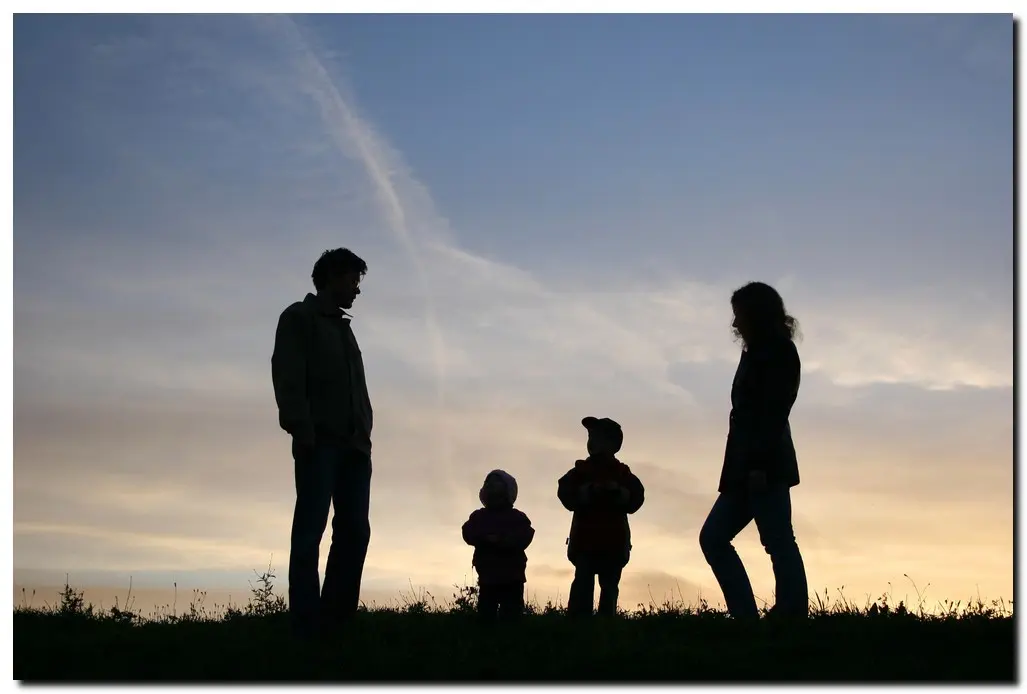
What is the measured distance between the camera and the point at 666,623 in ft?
30.1

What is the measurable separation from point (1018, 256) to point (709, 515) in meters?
3.14

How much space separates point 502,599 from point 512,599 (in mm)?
91

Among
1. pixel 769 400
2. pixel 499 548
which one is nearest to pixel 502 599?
pixel 499 548

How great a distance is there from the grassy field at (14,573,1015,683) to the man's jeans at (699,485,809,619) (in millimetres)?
231

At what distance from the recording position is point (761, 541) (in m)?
8.90

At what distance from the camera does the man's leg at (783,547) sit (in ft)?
28.8

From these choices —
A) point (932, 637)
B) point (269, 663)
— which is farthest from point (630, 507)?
point (269, 663)

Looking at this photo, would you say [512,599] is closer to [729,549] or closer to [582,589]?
[582,589]

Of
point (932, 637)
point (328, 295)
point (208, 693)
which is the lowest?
point (208, 693)

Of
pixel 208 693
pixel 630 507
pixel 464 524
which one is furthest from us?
pixel 630 507

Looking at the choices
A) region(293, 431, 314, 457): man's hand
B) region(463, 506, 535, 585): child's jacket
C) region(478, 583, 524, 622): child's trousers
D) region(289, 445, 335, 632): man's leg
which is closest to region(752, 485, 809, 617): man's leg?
region(463, 506, 535, 585): child's jacket

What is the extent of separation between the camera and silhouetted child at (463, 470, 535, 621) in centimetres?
973

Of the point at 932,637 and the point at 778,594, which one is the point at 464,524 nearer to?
the point at 778,594

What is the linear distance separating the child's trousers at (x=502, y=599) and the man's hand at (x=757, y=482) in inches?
91.2
